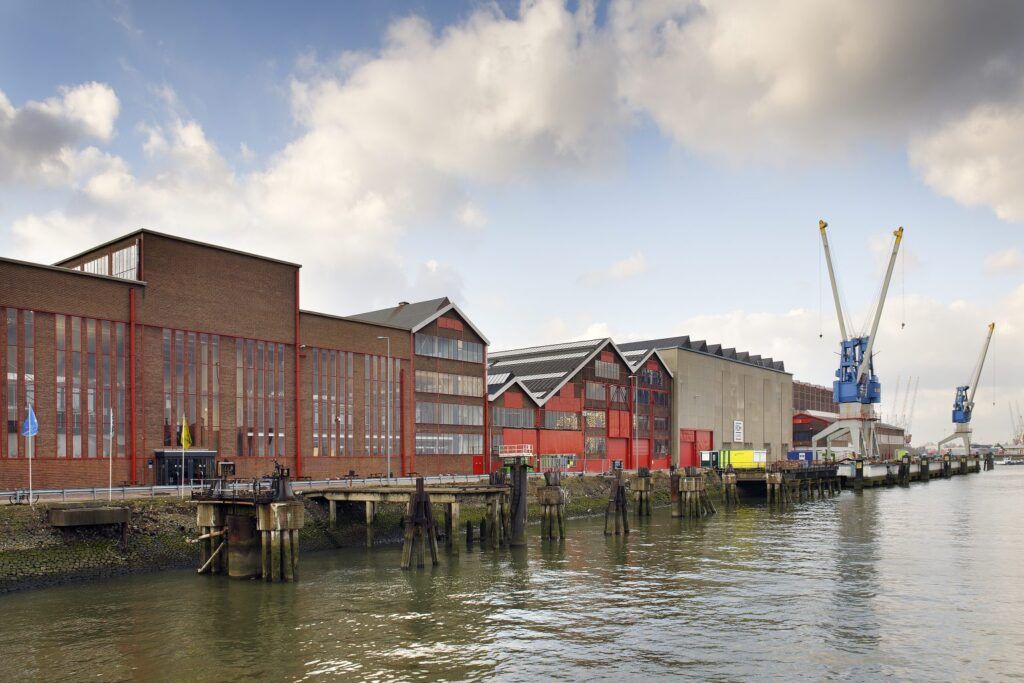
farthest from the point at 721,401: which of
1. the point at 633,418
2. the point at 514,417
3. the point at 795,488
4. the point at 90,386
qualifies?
the point at 90,386

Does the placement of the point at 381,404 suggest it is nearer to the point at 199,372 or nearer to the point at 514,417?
the point at 199,372

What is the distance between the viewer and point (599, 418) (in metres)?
116

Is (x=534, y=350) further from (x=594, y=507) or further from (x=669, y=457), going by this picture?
(x=594, y=507)

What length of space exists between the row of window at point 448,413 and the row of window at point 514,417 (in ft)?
11.5

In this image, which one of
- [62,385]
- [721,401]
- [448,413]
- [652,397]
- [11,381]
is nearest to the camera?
[11,381]

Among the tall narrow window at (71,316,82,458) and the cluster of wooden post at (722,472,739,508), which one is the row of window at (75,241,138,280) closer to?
the tall narrow window at (71,316,82,458)

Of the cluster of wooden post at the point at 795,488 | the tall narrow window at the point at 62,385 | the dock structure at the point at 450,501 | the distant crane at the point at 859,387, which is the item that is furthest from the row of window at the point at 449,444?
the distant crane at the point at 859,387

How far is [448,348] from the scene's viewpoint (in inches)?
3551

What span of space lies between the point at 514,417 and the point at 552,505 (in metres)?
40.8

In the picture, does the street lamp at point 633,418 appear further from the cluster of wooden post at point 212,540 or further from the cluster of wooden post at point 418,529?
the cluster of wooden post at point 212,540

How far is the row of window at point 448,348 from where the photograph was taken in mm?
86750

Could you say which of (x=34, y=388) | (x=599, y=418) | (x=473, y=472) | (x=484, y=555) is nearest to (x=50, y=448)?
(x=34, y=388)

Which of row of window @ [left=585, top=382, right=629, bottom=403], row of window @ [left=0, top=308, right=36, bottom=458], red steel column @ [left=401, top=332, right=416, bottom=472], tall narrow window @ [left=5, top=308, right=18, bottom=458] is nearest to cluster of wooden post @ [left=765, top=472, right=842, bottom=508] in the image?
row of window @ [left=585, top=382, right=629, bottom=403]

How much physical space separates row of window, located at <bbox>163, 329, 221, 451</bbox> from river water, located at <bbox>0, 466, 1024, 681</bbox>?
17.3 metres
